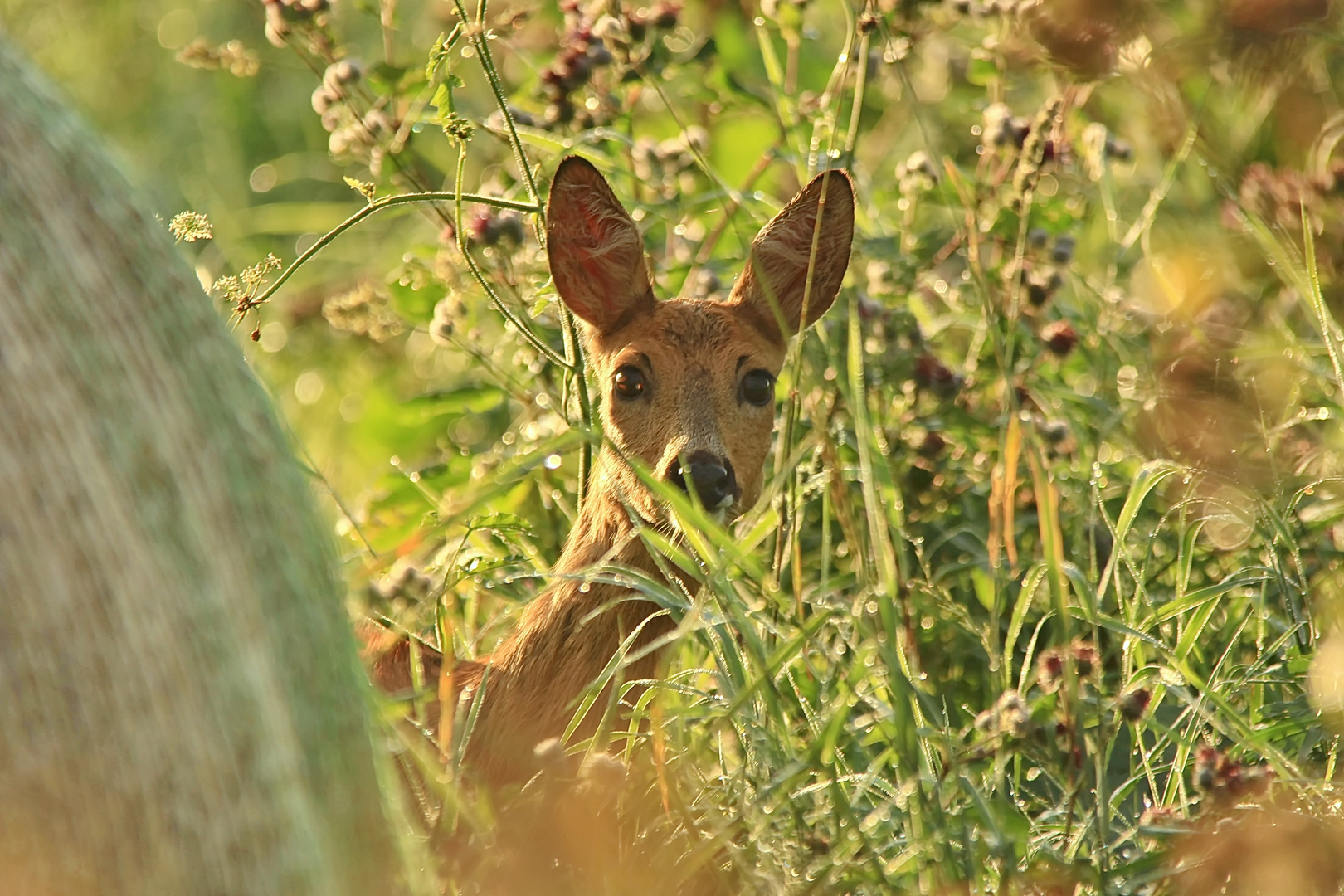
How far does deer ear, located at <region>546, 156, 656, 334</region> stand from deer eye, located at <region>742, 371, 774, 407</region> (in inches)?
11.4

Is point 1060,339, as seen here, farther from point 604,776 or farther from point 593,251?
point 604,776

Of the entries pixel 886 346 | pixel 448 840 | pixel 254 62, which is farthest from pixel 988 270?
pixel 448 840

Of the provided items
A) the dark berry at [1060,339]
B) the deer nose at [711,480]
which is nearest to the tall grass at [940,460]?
the dark berry at [1060,339]

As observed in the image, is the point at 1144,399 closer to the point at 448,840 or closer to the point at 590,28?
the point at 590,28

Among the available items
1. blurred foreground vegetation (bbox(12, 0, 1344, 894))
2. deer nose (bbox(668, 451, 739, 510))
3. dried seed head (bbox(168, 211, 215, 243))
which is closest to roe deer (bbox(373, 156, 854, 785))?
deer nose (bbox(668, 451, 739, 510))

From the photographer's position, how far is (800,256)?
135 inches

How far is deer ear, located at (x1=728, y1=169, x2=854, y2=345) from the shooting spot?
128 inches

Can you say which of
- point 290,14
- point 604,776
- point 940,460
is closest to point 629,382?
point 940,460

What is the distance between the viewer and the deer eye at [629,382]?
10.6 feet

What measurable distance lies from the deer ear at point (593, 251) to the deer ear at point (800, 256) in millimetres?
241

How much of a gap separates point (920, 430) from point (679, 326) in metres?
0.66

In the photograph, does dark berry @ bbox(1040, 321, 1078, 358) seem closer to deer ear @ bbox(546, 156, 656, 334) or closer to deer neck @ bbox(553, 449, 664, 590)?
deer ear @ bbox(546, 156, 656, 334)

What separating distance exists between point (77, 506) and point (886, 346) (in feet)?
7.97

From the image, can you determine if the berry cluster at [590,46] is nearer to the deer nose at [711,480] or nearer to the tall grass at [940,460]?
the tall grass at [940,460]
